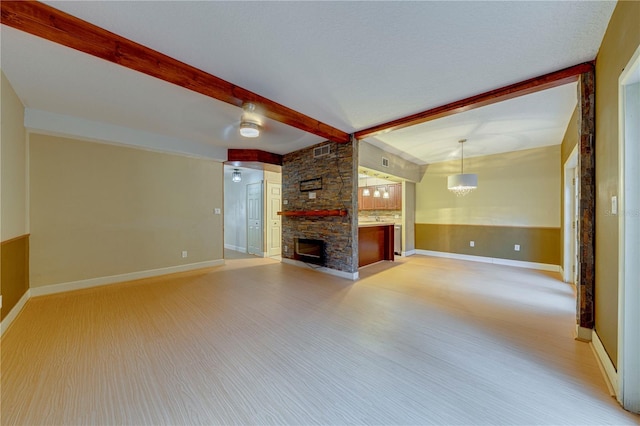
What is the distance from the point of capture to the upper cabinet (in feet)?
22.5

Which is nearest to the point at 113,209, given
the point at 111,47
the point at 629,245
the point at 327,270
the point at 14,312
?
the point at 14,312

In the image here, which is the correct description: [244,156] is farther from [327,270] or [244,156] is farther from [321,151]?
[327,270]

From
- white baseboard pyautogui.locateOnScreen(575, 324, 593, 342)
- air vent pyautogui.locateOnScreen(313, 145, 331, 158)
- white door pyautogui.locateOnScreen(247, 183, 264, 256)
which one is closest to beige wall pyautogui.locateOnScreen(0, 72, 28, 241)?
air vent pyautogui.locateOnScreen(313, 145, 331, 158)

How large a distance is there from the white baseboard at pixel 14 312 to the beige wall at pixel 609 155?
16.8 ft

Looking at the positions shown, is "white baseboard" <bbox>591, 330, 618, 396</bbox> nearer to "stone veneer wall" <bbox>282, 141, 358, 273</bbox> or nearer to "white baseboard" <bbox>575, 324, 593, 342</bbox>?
"white baseboard" <bbox>575, 324, 593, 342</bbox>

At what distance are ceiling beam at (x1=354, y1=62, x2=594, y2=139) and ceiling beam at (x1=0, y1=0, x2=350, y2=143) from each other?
2013 millimetres

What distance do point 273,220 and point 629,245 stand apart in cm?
614

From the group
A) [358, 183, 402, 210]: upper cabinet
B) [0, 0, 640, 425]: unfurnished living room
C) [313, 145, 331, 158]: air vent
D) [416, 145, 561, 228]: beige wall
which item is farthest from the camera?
[358, 183, 402, 210]: upper cabinet

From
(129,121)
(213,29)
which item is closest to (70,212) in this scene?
(129,121)

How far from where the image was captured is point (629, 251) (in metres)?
1.43

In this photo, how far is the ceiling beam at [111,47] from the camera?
5.18 feet

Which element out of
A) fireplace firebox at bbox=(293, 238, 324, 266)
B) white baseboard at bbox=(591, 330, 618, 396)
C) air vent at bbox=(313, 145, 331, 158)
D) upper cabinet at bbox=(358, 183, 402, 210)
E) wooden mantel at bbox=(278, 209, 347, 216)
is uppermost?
air vent at bbox=(313, 145, 331, 158)

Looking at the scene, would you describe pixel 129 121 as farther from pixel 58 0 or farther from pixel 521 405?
pixel 521 405

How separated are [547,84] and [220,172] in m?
5.36
